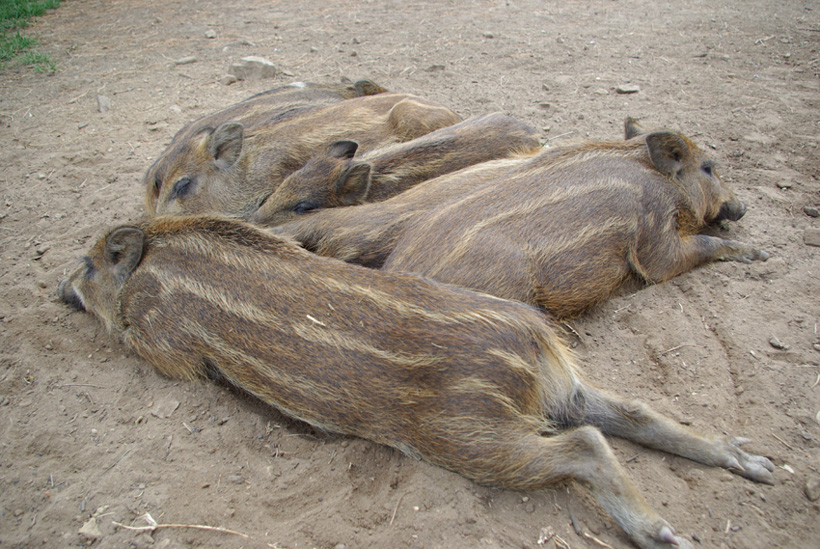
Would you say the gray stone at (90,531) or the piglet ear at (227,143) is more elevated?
the piglet ear at (227,143)

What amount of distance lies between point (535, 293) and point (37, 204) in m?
3.95

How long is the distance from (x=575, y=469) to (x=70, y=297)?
305cm

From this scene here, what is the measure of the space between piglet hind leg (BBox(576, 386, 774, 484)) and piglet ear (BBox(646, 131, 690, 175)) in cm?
182

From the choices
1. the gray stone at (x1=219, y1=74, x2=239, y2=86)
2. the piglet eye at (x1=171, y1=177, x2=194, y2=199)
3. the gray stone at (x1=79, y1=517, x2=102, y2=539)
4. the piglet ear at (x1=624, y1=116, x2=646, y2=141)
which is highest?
the piglet ear at (x1=624, y1=116, x2=646, y2=141)

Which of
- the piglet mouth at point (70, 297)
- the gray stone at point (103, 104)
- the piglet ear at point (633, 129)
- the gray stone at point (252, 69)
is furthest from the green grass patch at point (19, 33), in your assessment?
the piglet ear at point (633, 129)

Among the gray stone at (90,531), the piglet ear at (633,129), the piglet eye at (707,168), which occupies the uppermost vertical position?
the piglet ear at (633,129)

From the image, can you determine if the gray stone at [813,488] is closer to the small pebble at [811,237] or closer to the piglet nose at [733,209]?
the small pebble at [811,237]

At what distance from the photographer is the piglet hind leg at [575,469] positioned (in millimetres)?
2127

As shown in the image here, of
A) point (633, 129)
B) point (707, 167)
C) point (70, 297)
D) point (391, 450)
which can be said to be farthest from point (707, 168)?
point (70, 297)

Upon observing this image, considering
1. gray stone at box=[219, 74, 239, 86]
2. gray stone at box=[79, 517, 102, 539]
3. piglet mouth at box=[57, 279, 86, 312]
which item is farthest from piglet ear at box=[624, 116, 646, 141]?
gray stone at box=[219, 74, 239, 86]

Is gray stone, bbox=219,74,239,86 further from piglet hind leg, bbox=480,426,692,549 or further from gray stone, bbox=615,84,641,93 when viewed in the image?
piglet hind leg, bbox=480,426,692,549

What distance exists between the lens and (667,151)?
365cm

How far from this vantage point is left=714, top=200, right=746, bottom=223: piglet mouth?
3.84 m

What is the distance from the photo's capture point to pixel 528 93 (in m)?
5.64
